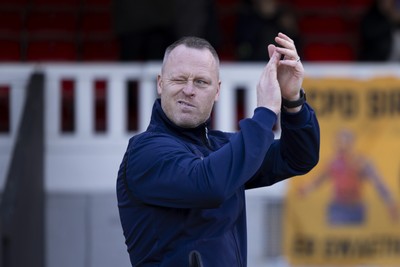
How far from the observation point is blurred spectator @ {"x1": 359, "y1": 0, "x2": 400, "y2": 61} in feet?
31.4

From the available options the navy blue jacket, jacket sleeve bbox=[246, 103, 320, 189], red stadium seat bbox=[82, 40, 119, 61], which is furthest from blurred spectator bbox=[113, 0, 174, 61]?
the navy blue jacket

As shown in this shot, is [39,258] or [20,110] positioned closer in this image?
[39,258]

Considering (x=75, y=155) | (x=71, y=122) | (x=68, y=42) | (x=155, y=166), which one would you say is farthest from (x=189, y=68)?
(x=68, y=42)

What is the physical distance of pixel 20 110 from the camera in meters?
8.55

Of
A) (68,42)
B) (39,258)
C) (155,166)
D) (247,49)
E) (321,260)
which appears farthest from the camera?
(68,42)

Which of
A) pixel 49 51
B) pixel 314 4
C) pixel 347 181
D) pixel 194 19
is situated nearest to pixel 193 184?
pixel 347 181

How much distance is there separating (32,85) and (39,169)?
Answer: 64 cm

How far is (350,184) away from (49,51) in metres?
3.13

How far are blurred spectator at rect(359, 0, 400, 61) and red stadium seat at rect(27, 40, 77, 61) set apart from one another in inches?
106

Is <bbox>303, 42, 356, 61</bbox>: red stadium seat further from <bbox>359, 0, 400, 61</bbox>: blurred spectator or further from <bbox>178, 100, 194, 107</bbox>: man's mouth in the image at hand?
<bbox>178, 100, 194, 107</bbox>: man's mouth

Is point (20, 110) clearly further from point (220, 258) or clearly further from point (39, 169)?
point (220, 258)

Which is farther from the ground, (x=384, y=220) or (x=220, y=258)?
(x=220, y=258)

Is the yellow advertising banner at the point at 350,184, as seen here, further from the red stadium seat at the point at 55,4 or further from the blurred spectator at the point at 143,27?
the red stadium seat at the point at 55,4

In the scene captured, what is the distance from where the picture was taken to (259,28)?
9.22m
